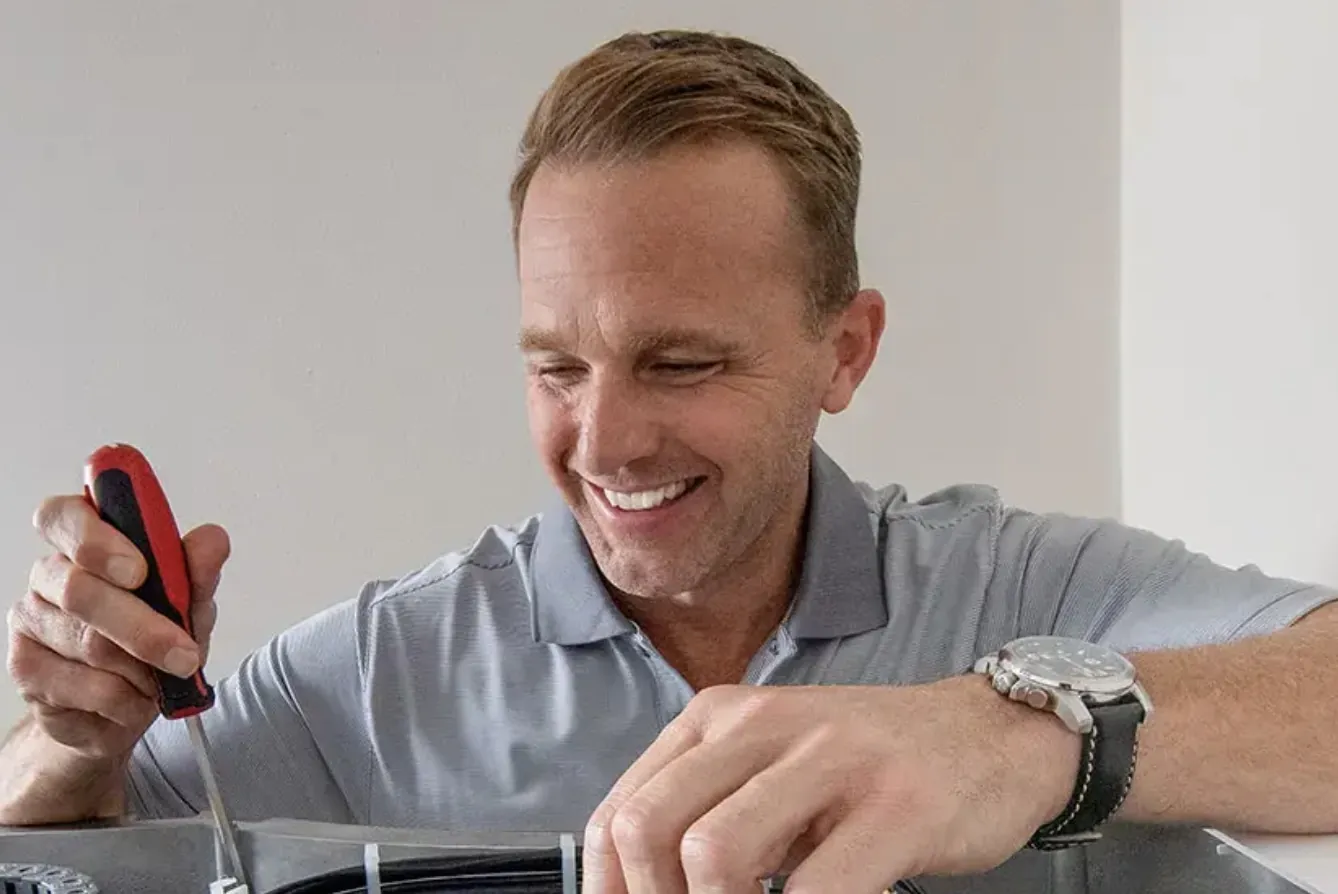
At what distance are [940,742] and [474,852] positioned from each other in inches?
7.9

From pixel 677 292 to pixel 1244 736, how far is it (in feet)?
1.31

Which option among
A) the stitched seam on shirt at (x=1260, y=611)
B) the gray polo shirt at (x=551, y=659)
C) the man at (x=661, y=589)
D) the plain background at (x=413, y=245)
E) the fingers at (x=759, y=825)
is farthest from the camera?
the plain background at (x=413, y=245)

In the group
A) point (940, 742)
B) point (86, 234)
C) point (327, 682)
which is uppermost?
point (86, 234)

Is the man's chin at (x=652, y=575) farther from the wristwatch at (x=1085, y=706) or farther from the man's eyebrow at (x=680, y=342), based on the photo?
the wristwatch at (x=1085, y=706)

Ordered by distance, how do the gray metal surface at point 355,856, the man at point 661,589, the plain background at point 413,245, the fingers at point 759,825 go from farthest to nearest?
the plain background at point 413,245 < the man at point 661,589 < the gray metal surface at point 355,856 < the fingers at point 759,825

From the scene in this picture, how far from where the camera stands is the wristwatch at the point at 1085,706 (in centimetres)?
55

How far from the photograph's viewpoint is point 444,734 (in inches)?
34.6

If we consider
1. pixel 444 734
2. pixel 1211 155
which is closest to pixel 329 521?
pixel 444 734

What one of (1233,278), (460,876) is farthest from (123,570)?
(1233,278)

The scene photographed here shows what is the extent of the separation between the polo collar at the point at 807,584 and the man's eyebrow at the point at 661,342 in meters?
0.15

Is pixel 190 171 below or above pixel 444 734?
above

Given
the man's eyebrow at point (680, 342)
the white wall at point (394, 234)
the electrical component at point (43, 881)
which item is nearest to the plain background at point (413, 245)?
the white wall at point (394, 234)

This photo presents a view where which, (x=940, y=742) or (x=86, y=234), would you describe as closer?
(x=940, y=742)

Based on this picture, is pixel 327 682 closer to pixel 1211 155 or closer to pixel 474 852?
pixel 474 852
